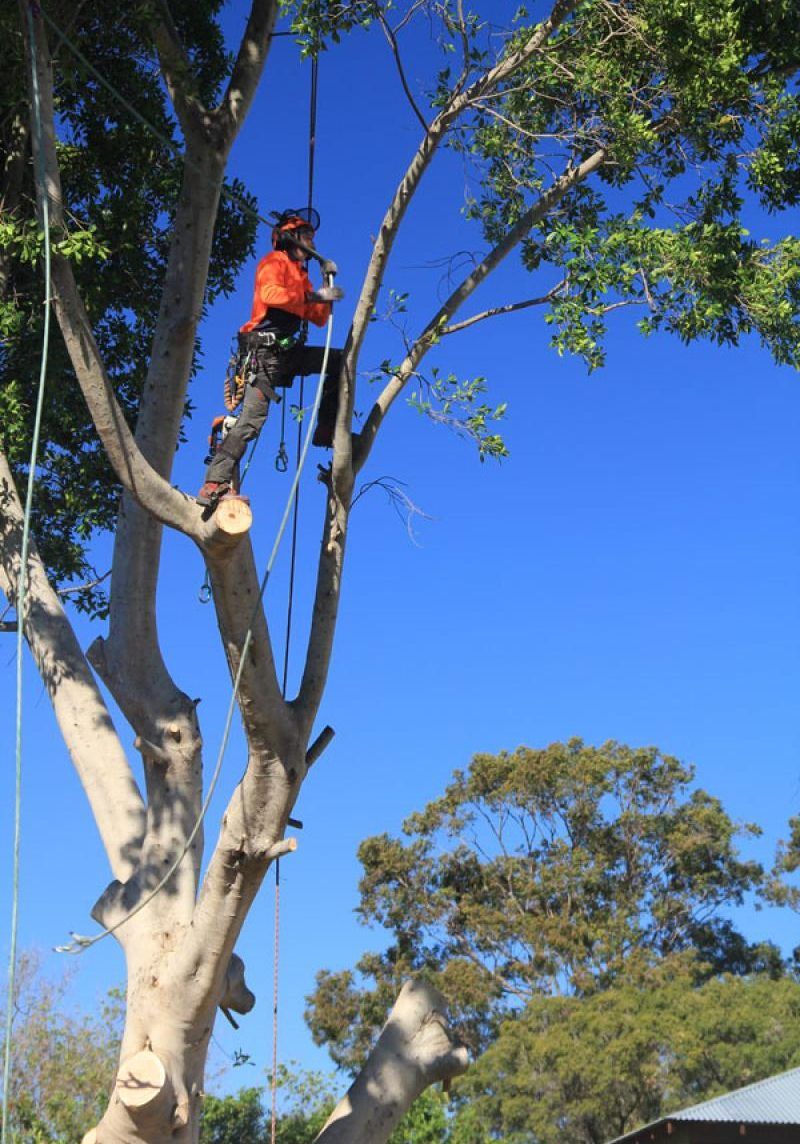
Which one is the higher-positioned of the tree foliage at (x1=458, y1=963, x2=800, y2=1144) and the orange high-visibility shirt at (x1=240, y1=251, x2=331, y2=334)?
the tree foliage at (x1=458, y1=963, x2=800, y2=1144)

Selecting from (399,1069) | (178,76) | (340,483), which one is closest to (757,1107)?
(399,1069)

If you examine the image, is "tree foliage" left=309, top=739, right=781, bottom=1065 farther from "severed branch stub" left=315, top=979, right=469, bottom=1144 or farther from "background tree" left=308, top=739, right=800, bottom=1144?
"severed branch stub" left=315, top=979, right=469, bottom=1144

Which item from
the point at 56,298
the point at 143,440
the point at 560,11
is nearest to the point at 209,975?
the point at 143,440

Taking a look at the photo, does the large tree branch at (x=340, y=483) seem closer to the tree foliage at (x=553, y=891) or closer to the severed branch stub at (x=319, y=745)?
the severed branch stub at (x=319, y=745)

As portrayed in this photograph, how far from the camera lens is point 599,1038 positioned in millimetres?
25297

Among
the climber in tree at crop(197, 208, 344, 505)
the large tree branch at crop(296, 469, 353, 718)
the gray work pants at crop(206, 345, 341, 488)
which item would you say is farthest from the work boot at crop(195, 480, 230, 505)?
the large tree branch at crop(296, 469, 353, 718)

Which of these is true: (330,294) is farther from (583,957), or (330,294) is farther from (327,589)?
(583,957)

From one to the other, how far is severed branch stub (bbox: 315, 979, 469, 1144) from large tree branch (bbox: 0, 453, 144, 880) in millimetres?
1831

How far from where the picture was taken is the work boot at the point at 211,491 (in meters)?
5.75

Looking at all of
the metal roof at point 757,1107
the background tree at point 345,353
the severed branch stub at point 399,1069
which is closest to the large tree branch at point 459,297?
the background tree at point 345,353

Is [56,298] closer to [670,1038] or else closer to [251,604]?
[251,604]

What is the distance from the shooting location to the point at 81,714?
7.45 meters

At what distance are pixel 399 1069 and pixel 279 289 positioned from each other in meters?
4.35

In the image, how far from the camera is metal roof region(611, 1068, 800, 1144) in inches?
757
